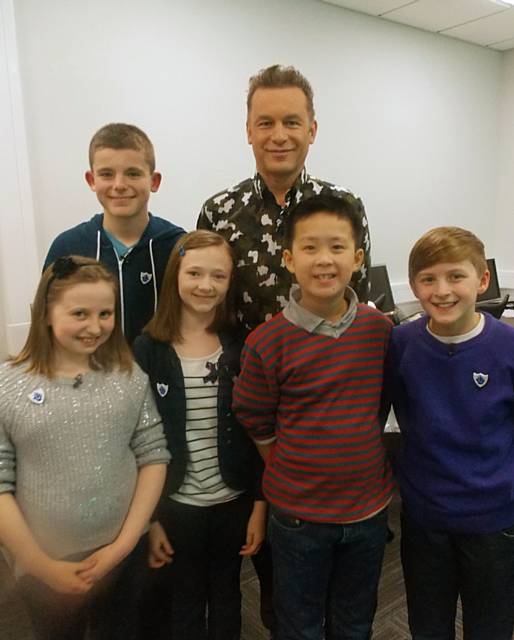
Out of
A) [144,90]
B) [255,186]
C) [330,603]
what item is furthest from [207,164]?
[330,603]

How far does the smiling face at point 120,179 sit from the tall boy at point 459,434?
757 mm

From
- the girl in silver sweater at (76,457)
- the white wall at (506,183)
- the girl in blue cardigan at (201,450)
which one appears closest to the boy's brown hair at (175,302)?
the girl in blue cardigan at (201,450)

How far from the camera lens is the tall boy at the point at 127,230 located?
1.43 m

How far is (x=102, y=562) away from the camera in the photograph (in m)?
1.18

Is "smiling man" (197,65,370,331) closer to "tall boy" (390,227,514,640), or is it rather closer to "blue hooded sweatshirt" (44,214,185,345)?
"blue hooded sweatshirt" (44,214,185,345)

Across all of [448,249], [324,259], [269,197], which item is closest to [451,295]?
[448,249]

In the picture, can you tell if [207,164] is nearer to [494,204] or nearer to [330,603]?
[330,603]

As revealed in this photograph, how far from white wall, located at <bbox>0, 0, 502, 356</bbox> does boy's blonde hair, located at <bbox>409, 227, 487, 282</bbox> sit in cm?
197

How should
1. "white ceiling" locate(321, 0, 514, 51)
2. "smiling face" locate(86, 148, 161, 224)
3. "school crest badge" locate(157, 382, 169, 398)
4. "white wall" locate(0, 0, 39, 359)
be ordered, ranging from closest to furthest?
"school crest badge" locate(157, 382, 169, 398) → "smiling face" locate(86, 148, 161, 224) → "white wall" locate(0, 0, 39, 359) → "white ceiling" locate(321, 0, 514, 51)

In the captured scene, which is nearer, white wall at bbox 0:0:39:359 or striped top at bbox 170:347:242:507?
striped top at bbox 170:347:242:507

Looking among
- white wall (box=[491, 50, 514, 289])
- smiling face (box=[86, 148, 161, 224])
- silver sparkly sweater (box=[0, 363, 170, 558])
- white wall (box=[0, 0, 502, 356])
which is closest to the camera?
silver sparkly sweater (box=[0, 363, 170, 558])

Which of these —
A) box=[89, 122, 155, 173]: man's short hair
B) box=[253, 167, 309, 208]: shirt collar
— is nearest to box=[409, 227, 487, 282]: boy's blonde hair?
box=[253, 167, 309, 208]: shirt collar

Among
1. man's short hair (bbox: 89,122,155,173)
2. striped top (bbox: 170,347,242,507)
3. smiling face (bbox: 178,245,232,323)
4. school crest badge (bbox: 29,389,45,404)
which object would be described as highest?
man's short hair (bbox: 89,122,155,173)

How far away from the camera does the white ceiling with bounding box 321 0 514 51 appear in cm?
355
